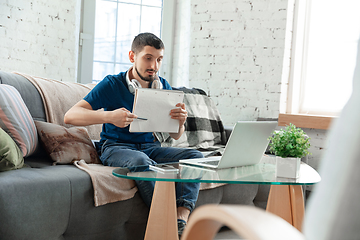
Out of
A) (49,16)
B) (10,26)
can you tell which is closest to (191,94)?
(49,16)

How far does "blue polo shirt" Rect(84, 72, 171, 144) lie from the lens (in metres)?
1.79

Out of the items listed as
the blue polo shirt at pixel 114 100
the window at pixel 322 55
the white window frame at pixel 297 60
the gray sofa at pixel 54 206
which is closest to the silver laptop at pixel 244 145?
the gray sofa at pixel 54 206

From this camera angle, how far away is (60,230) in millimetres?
1321

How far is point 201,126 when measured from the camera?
255 centimetres

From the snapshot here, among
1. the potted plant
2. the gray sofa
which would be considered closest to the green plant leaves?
the potted plant

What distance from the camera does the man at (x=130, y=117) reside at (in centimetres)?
156

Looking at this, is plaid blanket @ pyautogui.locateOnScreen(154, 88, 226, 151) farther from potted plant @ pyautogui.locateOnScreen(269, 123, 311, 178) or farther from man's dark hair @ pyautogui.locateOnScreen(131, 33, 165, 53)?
potted plant @ pyautogui.locateOnScreen(269, 123, 311, 178)

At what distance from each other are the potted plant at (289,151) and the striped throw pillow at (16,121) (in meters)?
1.06

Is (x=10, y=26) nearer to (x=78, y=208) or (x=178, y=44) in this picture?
(x=178, y=44)

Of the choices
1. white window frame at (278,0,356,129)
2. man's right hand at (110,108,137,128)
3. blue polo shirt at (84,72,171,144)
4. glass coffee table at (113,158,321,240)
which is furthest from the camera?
white window frame at (278,0,356,129)

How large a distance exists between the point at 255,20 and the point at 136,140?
1.83 meters

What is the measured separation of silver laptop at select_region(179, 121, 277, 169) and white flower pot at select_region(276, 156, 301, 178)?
139 mm

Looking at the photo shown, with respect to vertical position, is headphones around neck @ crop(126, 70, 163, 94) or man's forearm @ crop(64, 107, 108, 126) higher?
headphones around neck @ crop(126, 70, 163, 94)

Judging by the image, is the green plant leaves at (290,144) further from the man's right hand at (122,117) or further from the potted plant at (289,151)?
the man's right hand at (122,117)
